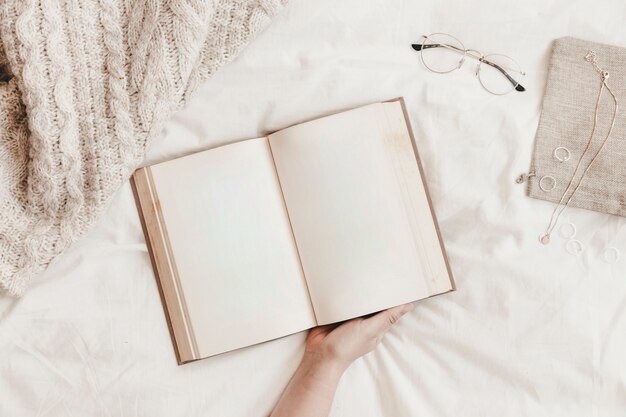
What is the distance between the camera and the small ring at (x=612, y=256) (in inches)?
32.3

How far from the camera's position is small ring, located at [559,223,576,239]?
0.83 meters

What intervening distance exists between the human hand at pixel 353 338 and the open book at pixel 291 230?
0.7 inches

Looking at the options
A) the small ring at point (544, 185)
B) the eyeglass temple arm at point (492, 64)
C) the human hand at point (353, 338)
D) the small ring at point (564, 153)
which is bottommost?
the human hand at point (353, 338)

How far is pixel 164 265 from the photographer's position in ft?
2.71

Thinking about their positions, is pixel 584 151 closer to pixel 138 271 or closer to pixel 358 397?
pixel 358 397

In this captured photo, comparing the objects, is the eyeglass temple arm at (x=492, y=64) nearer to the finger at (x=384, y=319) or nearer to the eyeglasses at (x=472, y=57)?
the eyeglasses at (x=472, y=57)

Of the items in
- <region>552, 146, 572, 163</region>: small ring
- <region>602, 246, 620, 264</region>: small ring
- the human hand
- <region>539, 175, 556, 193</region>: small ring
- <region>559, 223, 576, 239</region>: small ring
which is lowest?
the human hand

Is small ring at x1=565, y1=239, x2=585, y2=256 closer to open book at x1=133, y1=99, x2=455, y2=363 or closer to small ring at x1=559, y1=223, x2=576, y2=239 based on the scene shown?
small ring at x1=559, y1=223, x2=576, y2=239

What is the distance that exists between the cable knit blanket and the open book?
0.23 ft

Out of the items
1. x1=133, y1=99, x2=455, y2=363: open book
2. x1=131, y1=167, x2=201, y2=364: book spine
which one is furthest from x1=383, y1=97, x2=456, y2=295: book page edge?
x1=131, y1=167, x2=201, y2=364: book spine

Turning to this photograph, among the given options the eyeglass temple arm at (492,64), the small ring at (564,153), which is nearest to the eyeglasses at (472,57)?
the eyeglass temple arm at (492,64)

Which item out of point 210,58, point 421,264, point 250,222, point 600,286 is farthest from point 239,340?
point 600,286

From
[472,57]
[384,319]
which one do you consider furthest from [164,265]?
→ [472,57]

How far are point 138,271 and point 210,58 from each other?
0.32 metres
